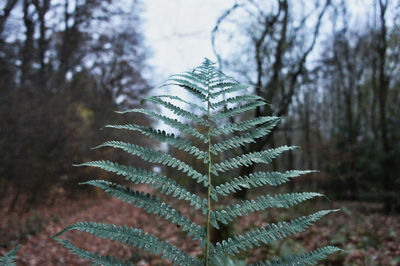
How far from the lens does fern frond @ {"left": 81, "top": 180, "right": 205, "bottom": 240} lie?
3.43ft

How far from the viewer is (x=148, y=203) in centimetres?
107

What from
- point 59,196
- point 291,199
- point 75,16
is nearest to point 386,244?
point 291,199

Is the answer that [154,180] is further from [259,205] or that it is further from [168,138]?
[259,205]

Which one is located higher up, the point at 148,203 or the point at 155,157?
the point at 155,157

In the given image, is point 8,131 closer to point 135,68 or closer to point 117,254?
point 117,254

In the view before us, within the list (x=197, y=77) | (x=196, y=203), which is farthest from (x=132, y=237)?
(x=197, y=77)

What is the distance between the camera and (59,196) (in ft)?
33.3

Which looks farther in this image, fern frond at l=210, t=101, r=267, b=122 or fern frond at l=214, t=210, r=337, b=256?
fern frond at l=210, t=101, r=267, b=122

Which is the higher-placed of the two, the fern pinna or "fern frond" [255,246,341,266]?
the fern pinna

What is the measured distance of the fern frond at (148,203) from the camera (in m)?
1.04

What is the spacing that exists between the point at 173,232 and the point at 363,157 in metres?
11.2

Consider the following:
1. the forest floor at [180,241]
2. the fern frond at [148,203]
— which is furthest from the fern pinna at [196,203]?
the forest floor at [180,241]

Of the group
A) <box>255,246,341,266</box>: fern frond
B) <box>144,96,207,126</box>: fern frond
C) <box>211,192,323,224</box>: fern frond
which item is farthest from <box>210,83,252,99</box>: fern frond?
<box>255,246,341,266</box>: fern frond

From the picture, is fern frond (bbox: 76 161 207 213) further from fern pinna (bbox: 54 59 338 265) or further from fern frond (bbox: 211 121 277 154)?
fern frond (bbox: 211 121 277 154)
